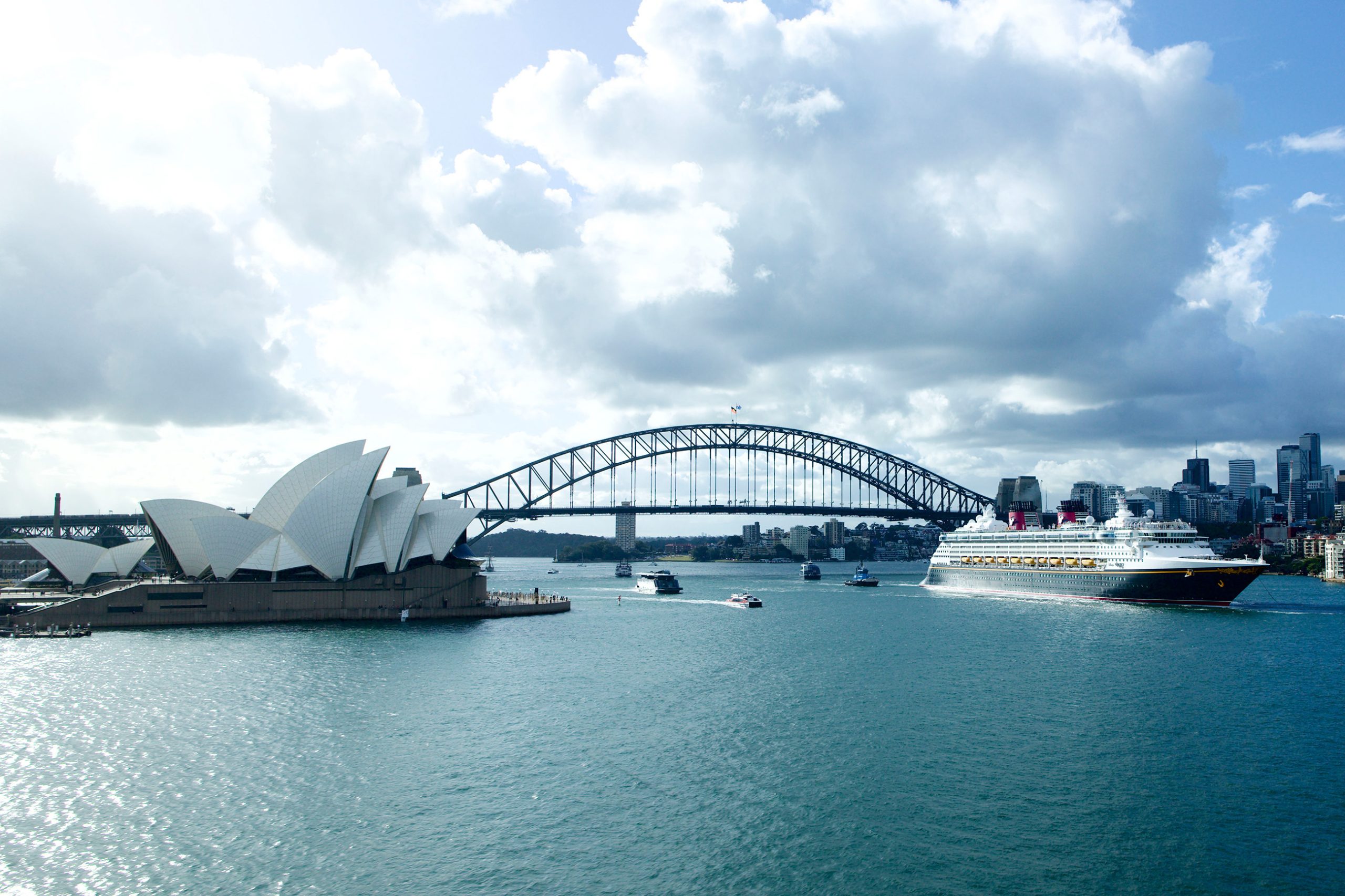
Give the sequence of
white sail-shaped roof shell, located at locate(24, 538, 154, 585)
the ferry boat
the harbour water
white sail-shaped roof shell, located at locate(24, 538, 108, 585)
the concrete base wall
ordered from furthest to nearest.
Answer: the ferry boat < white sail-shaped roof shell, located at locate(24, 538, 108, 585) < white sail-shaped roof shell, located at locate(24, 538, 154, 585) < the concrete base wall < the harbour water

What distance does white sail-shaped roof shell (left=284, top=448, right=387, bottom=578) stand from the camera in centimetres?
5578

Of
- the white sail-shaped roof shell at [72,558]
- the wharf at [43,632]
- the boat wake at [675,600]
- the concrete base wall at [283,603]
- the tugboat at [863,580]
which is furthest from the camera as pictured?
the tugboat at [863,580]

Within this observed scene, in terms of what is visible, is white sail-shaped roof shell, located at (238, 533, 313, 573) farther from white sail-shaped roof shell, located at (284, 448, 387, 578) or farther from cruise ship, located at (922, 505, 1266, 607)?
cruise ship, located at (922, 505, 1266, 607)

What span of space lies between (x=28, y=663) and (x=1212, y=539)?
557 ft

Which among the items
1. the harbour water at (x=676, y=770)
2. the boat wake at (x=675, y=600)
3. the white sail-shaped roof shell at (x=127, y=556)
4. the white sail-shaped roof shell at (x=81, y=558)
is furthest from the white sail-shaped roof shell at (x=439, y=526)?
the white sail-shaped roof shell at (x=127, y=556)

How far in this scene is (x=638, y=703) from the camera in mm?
28734

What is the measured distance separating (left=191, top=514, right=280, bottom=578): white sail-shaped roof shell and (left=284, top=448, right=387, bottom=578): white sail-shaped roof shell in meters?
2.89

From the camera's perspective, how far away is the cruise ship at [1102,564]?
193 feet

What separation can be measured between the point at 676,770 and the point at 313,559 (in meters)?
41.7

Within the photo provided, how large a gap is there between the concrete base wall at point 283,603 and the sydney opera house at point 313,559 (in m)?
0.06

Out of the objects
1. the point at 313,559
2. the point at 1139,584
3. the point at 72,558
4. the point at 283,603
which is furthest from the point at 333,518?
the point at 1139,584

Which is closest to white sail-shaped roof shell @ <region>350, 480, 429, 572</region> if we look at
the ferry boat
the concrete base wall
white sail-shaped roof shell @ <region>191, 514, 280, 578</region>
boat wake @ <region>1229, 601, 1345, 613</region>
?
the concrete base wall

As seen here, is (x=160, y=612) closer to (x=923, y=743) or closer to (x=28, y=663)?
(x=28, y=663)

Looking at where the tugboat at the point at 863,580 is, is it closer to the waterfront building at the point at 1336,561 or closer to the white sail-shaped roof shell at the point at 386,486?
the waterfront building at the point at 1336,561
